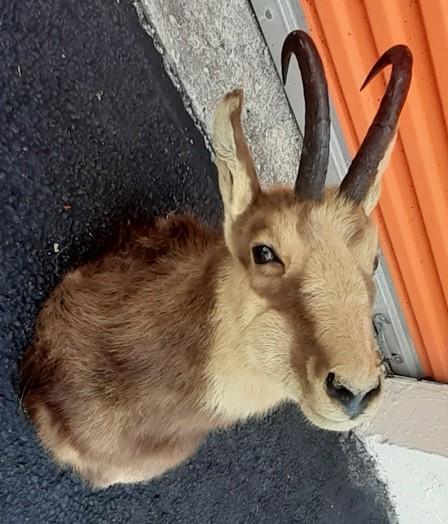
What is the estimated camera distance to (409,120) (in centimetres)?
192

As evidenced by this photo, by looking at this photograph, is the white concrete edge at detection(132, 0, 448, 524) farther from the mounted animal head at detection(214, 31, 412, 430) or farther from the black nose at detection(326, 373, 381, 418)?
the black nose at detection(326, 373, 381, 418)

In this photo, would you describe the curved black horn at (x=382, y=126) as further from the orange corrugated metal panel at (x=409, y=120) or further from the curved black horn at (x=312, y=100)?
the orange corrugated metal panel at (x=409, y=120)

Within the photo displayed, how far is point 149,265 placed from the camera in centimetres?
147

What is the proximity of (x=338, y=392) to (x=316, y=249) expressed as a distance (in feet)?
0.68

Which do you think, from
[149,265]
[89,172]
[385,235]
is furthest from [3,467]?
[385,235]

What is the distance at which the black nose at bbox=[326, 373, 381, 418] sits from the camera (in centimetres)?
109

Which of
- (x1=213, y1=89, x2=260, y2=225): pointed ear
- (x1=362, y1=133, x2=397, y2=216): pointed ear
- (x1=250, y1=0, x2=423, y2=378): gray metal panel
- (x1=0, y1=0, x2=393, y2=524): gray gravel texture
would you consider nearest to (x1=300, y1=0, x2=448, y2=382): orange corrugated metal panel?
(x1=250, y1=0, x2=423, y2=378): gray metal panel

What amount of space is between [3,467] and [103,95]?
75 centimetres

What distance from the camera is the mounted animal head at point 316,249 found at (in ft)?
3.64

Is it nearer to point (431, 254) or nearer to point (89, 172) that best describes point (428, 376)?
point (431, 254)

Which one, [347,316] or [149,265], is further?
[149,265]

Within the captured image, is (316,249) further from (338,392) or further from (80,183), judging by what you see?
(80,183)

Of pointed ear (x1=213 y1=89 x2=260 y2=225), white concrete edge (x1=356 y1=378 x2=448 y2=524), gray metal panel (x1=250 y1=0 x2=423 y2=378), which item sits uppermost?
pointed ear (x1=213 y1=89 x2=260 y2=225)

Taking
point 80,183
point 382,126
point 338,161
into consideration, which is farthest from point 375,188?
point 338,161
